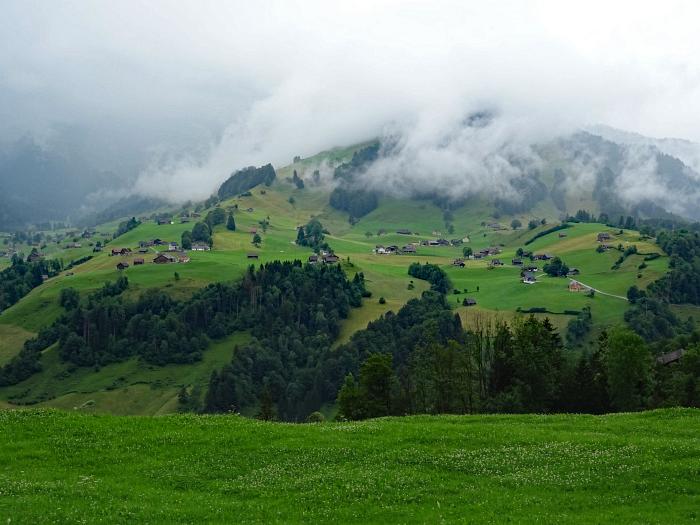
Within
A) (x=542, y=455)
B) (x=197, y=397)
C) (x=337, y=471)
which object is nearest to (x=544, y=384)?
(x=542, y=455)

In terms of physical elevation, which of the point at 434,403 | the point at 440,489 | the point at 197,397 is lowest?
the point at 197,397

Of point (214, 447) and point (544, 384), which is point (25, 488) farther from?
point (544, 384)

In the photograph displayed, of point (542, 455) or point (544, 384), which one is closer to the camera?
point (542, 455)

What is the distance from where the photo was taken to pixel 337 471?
36594mm

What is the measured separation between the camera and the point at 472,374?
3332 inches

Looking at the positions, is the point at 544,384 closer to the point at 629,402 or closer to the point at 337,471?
the point at 629,402

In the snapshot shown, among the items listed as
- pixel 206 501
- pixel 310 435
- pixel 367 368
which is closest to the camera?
pixel 206 501

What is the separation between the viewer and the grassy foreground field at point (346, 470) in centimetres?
3047

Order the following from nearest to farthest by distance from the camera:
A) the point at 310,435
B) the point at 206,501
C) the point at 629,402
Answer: the point at 206,501 → the point at 310,435 → the point at 629,402

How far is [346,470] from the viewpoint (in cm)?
3675

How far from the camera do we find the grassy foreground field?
30469 millimetres

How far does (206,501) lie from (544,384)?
5373 centimetres

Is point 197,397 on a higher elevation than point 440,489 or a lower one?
lower

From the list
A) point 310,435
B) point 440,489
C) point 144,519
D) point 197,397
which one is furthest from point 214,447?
point 197,397
